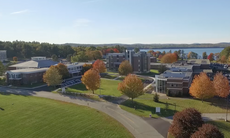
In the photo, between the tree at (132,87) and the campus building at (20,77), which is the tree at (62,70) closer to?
the campus building at (20,77)

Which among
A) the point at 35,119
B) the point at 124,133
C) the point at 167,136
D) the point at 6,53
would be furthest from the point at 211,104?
the point at 6,53

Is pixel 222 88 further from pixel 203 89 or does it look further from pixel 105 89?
pixel 105 89

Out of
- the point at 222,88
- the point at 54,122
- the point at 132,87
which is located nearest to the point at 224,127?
the point at 222,88

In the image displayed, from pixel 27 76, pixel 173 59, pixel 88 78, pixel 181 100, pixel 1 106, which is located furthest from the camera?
pixel 173 59

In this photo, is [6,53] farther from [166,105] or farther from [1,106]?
[166,105]

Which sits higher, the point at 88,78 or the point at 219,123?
the point at 88,78

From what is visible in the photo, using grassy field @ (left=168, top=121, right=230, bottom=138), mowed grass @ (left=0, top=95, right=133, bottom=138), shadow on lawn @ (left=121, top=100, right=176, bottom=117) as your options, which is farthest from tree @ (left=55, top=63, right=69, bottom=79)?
grassy field @ (left=168, top=121, right=230, bottom=138)
